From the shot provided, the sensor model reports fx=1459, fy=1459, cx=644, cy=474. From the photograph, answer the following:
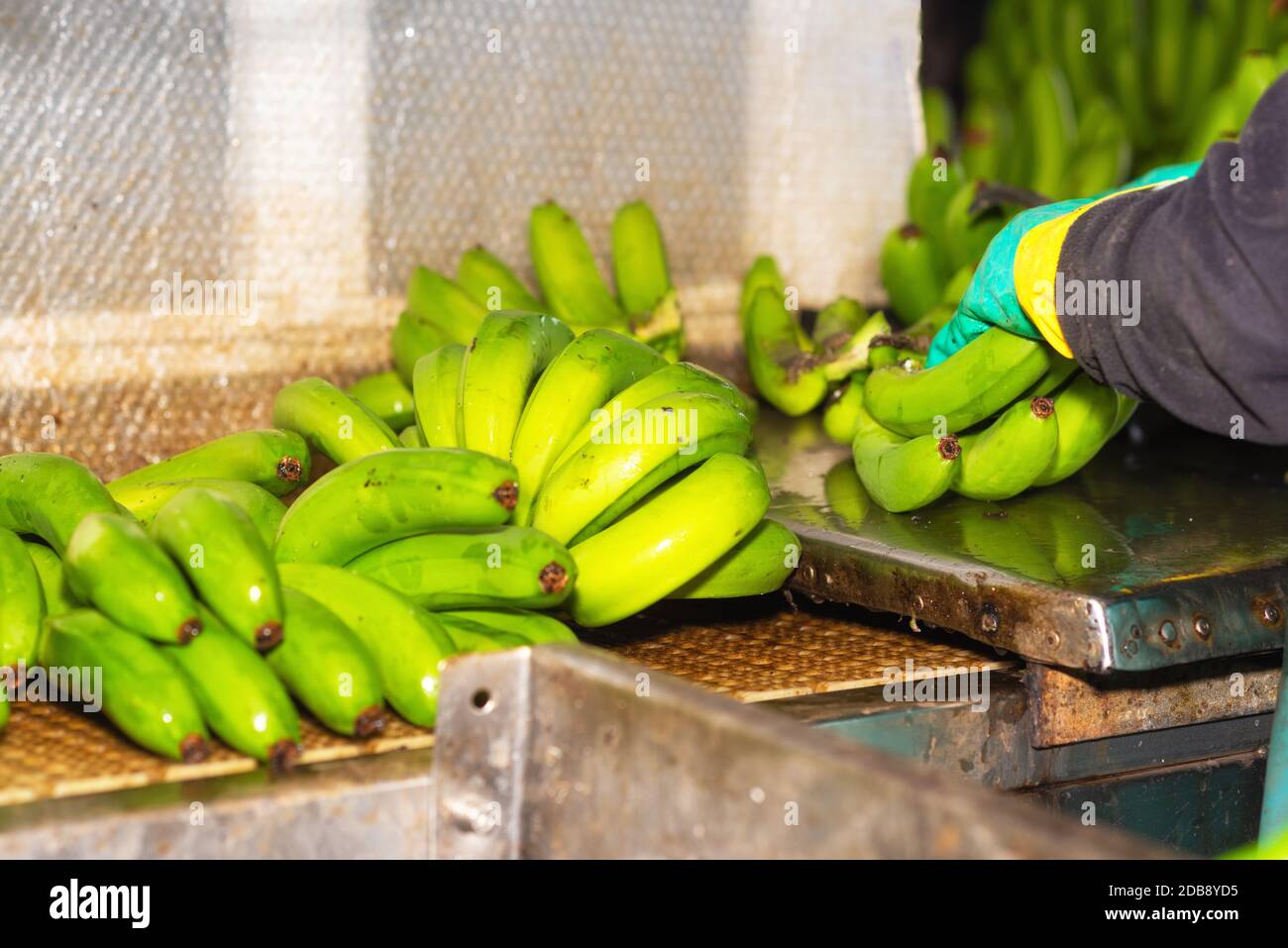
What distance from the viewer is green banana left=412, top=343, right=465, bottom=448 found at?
1.67 m

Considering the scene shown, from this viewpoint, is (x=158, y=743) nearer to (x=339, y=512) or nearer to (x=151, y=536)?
(x=151, y=536)

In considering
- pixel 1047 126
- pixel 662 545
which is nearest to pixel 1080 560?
pixel 662 545

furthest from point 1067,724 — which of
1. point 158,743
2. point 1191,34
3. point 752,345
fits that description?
point 1191,34

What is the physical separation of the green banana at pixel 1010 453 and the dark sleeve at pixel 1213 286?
283mm

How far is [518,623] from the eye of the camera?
143 centimetres

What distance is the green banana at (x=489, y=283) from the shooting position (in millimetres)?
2311

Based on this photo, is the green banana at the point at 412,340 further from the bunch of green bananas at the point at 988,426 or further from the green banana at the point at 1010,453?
the green banana at the point at 1010,453

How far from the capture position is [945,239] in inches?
105

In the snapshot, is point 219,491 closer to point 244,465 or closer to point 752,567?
point 244,465

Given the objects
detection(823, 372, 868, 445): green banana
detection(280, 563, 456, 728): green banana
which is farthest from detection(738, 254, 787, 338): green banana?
detection(280, 563, 456, 728): green banana

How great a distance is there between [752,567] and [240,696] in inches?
24.4

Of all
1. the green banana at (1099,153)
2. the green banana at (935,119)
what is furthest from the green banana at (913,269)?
the green banana at (935,119)
